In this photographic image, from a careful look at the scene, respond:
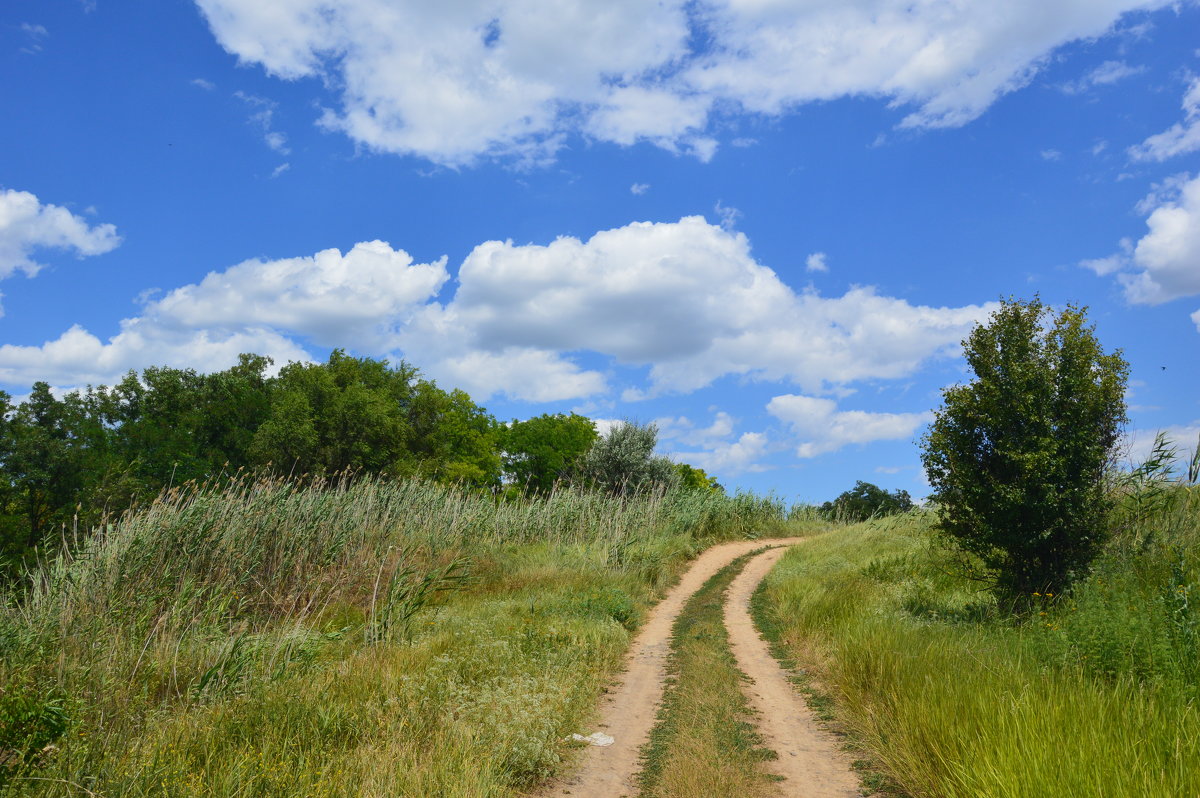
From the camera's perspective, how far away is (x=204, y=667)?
22.4 feet

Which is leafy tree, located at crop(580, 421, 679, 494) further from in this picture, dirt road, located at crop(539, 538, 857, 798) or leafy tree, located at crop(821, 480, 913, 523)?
dirt road, located at crop(539, 538, 857, 798)

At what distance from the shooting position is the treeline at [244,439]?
109 feet

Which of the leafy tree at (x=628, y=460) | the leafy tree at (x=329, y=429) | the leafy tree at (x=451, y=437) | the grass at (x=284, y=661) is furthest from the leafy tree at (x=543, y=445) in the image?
the grass at (x=284, y=661)

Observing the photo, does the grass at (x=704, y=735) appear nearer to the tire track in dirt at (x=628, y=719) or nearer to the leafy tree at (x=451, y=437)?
the tire track in dirt at (x=628, y=719)

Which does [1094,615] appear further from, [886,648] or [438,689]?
[438,689]

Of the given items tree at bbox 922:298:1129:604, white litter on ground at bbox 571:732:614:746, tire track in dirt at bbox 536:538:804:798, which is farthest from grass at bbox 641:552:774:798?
tree at bbox 922:298:1129:604

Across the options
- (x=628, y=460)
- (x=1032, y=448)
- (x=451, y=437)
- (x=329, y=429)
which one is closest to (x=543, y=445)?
(x=451, y=437)

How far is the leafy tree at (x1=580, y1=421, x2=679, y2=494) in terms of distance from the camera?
114 ft

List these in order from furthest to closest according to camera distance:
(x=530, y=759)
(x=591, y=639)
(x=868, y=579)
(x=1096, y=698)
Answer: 1. (x=868, y=579)
2. (x=591, y=639)
3. (x=530, y=759)
4. (x=1096, y=698)

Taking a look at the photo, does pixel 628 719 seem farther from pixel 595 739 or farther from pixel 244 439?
pixel 244 439

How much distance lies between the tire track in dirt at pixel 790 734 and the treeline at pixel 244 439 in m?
17.0

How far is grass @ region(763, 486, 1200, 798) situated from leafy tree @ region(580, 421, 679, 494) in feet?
72.5

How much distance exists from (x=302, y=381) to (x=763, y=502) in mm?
29907

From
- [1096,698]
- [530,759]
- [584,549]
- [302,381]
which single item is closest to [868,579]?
[584,549]
